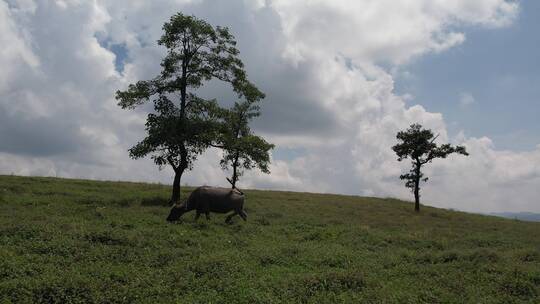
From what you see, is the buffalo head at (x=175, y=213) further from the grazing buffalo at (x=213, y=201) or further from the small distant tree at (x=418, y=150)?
the small distant tree at (x=418, y=150)

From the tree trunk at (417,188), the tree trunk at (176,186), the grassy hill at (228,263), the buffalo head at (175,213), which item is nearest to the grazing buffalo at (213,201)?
the buffalo head at (175,213)

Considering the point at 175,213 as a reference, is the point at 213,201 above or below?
above

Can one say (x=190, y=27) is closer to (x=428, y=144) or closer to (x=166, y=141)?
(x=166, y=141)

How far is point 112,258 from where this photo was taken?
16156mm

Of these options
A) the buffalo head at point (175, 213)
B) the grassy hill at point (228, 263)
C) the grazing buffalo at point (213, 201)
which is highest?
the grazing buffalo at point (213, 201)

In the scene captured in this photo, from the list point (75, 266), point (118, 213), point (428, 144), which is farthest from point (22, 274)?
point (428, 144)

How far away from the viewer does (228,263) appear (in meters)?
16.0

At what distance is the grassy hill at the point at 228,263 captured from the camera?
13125 mm

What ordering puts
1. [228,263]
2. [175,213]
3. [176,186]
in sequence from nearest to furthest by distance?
1. [228,263]
2. [175,213]
3. [176,186]

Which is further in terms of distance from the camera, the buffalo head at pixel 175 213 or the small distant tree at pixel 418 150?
the small distant tree at pixel 418 150

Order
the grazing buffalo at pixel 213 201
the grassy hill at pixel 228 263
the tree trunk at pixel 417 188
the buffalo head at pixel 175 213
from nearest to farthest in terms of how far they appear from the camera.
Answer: the grassy hill at pixel 228 263 < the buffalo head at pixel 175 213 < the grazing buffalo at pixel 213 201 < the tree trunk at pixel 417 188

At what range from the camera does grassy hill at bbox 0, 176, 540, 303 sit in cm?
1312

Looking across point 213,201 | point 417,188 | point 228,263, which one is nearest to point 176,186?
point 213,201

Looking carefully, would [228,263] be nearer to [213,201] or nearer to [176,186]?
[213,201]
